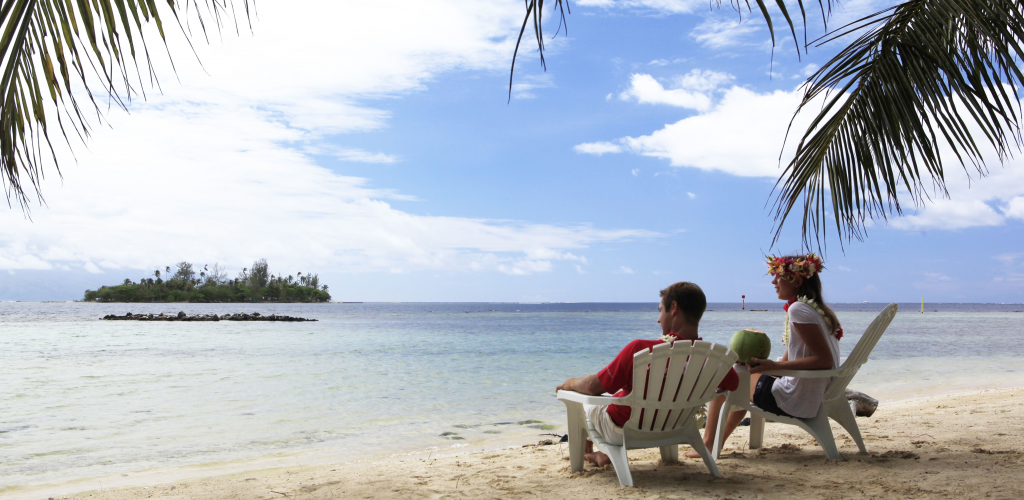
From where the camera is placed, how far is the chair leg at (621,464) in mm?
3363

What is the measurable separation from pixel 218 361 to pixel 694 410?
15104mm

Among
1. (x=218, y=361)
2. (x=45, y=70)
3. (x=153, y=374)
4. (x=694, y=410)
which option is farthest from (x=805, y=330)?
(x=218, y=361)

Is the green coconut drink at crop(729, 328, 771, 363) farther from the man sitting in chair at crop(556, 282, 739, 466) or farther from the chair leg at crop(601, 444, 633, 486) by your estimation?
the chair leg at crop(601, 444, 633, 486)

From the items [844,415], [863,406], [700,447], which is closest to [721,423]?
[700,447]

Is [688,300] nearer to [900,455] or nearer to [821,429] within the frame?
[821,429]

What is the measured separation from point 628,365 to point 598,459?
3.17ft

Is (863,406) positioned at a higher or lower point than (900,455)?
lower

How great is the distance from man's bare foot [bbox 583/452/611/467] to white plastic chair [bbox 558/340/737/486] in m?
0.41

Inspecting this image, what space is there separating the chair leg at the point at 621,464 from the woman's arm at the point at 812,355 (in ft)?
3.08

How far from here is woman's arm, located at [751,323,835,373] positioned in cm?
363

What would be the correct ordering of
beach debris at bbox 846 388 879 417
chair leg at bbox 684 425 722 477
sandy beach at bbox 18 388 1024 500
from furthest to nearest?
1. beach debris at bbox 846 388 879 417
2. chair leg at bbox 684 425 722 477
3. sandy beach at bbox 18 388 1024 500

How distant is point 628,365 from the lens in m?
3.21

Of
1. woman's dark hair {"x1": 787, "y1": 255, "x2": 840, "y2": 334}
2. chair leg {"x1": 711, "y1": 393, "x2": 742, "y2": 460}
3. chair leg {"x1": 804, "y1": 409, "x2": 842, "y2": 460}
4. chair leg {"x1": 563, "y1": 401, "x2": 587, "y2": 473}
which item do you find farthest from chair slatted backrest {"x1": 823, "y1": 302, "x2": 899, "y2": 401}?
chair leg {"x1": 563, "y1": 401, "x2": 587, "y2": 473}

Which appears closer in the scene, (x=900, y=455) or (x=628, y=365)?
(x=628, y=365)
